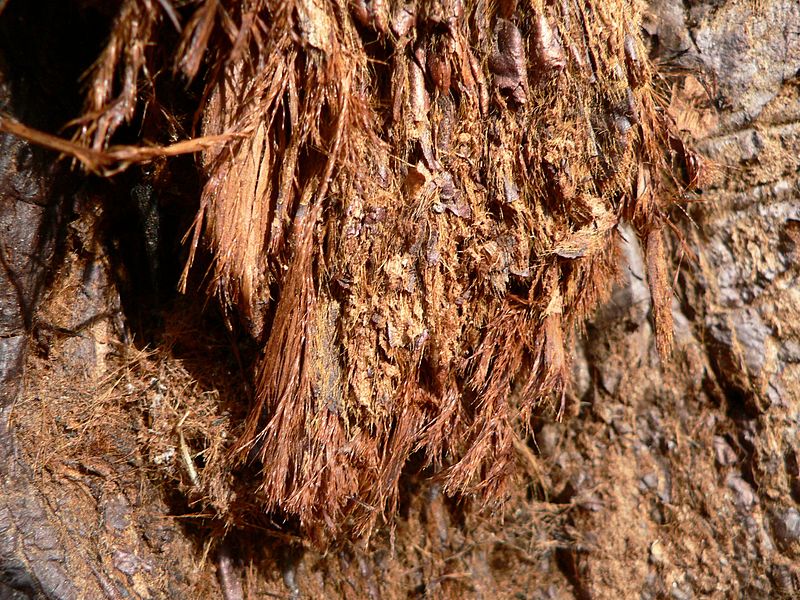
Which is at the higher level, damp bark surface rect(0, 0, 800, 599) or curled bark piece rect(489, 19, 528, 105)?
curled bark piece rect(489, 19, 528, 105)

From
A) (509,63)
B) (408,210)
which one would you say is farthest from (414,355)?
(509,63)

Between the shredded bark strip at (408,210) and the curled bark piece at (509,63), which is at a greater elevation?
the curled bark piece at (509,63)

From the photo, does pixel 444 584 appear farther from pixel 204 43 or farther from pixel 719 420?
pixel 204 43

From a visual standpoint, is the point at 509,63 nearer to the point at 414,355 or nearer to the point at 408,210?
the point at 408,210

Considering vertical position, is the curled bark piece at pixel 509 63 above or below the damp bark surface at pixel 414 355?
above

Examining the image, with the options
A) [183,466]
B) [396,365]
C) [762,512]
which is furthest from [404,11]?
[762,512]

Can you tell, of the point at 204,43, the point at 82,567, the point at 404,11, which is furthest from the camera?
the point at 82,567
